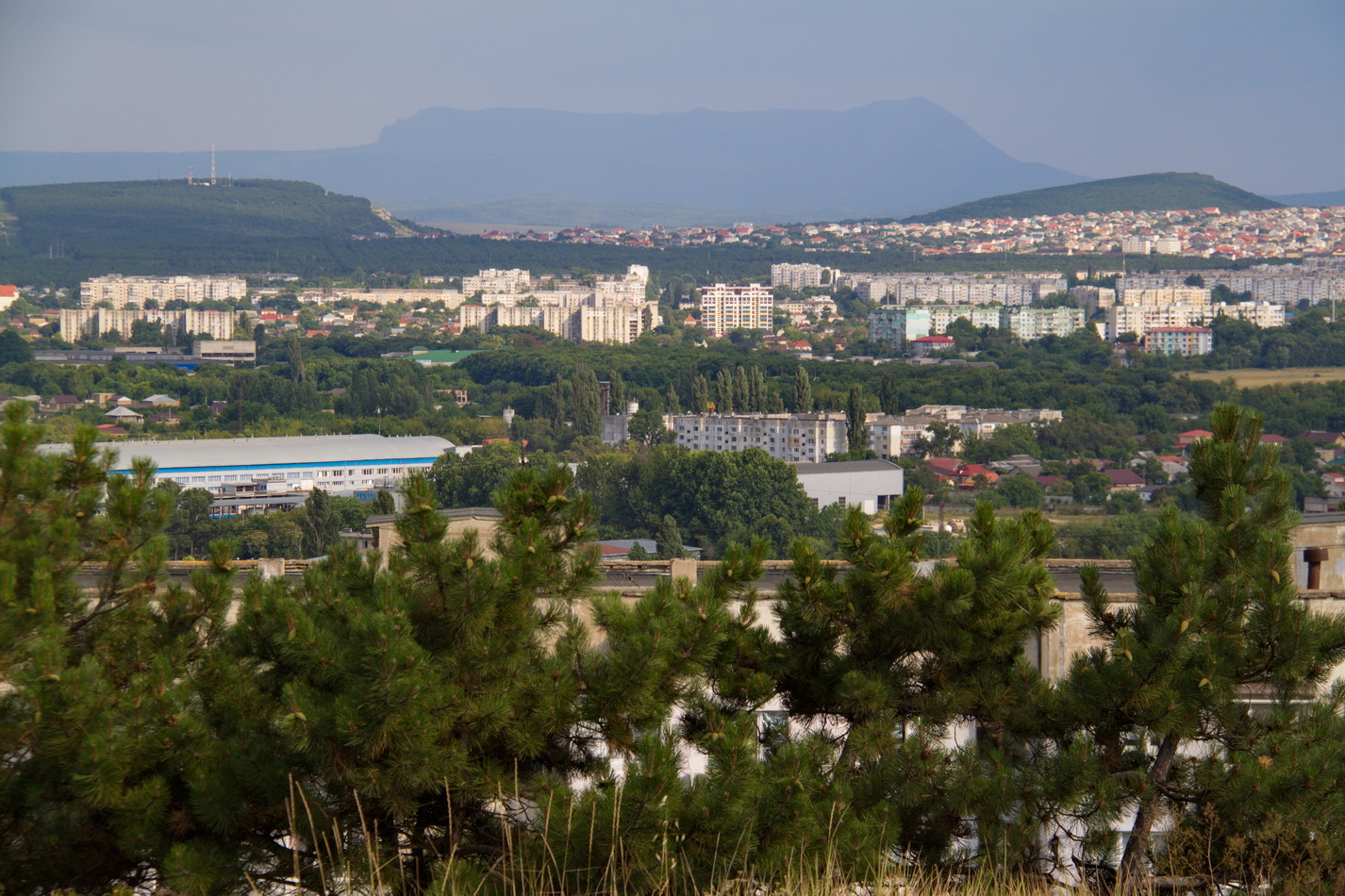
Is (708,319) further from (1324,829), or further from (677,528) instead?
(1324,829)

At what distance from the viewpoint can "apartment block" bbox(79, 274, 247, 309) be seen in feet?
206

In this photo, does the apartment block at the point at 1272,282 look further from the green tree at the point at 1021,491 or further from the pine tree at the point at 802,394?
the green tree at the point at 1021,491

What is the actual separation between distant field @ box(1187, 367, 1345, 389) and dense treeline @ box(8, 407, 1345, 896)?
35462 mm

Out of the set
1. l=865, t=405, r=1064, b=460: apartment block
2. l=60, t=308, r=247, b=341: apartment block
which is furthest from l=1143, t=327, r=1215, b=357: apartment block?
l=60, t=308, r=247, b=341: apartment block

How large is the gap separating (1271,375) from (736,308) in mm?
26458

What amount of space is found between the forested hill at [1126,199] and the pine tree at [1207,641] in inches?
4165

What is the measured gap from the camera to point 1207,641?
8.31ft

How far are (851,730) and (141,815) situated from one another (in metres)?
1.27

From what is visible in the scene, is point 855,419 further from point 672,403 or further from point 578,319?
point 578,319

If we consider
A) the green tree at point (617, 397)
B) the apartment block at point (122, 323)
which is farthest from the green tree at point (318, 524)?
the apartment block at point (122, 323)

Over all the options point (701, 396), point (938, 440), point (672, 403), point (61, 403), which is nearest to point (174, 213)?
point (61, 403)

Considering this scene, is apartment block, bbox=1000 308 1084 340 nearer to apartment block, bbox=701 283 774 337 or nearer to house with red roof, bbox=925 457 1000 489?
apartment block, bbox=701 283 774 337

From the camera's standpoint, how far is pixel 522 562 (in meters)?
2.42

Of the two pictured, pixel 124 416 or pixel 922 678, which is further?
pixel 124 416
